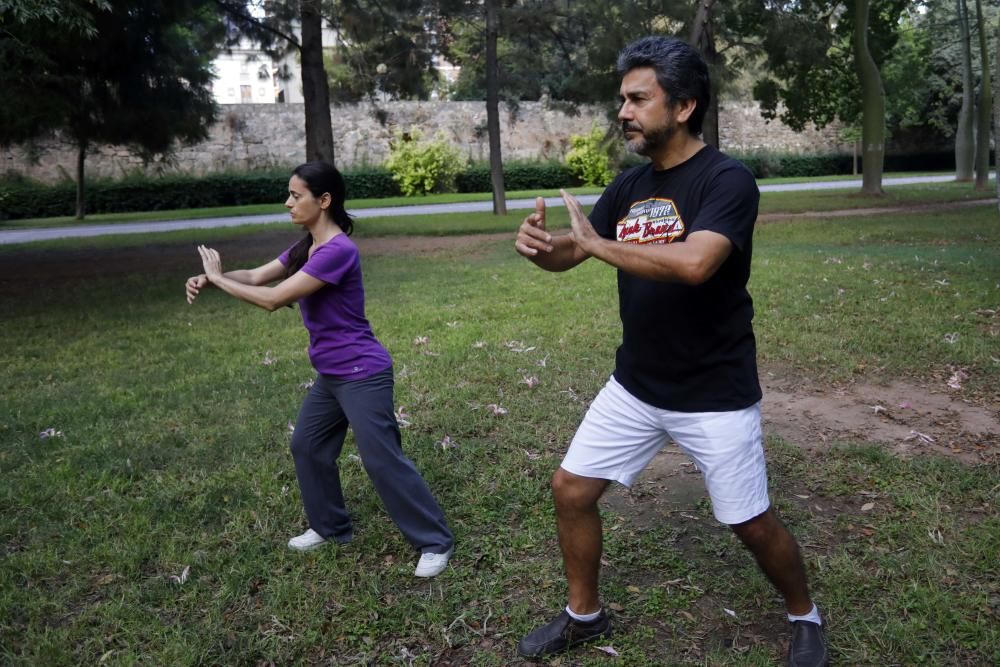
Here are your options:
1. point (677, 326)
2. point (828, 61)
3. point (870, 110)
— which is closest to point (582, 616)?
point (677, 326)

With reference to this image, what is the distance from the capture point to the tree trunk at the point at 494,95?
19631 millimetres

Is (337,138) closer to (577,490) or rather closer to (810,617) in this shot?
(577,490)

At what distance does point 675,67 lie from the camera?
2.69 meters

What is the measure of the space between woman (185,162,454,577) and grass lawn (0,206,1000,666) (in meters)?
0.28

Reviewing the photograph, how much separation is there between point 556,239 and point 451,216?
1870 cm

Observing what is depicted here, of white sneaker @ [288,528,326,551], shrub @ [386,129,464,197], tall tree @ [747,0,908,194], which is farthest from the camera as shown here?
shrub @ [386,129,464,197]

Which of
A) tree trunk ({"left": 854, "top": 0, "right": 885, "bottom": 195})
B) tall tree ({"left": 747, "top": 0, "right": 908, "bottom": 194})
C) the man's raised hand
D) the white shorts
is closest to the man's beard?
the man's raised hand

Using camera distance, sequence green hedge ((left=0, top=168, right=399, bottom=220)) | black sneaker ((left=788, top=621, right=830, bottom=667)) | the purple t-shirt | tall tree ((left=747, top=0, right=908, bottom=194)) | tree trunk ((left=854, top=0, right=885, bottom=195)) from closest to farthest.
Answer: black sneaker ((left=788, top=621, right=830, bottom=667))
the purple t-shirt
tall tree ((left=747, top=0, right=908, bottom=194))
tree trunk ((left=854, top=0, right=885, bottom=195))
green hedge ((left=0, top=168, right=399, bottom=220))

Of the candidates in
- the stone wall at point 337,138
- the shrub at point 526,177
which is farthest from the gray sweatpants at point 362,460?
the shrub at point 526,177

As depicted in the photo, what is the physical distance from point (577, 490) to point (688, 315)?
66 cm

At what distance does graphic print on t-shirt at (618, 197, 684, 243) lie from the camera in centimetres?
272

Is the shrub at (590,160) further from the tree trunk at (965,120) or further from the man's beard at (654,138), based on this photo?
the man's beard at (654,138)

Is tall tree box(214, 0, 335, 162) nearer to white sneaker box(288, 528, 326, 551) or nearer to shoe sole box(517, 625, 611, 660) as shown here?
white sneaker box(288, 528, 326, 551)

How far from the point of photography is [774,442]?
506cm
